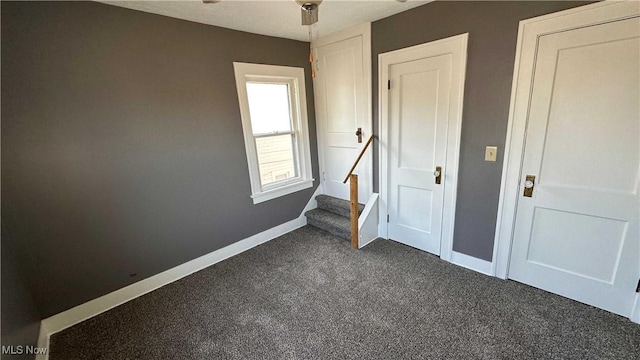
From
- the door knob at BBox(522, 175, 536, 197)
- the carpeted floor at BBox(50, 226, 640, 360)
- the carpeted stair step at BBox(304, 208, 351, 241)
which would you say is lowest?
the carpeted floor at BBox(50, 226, 640, 360)

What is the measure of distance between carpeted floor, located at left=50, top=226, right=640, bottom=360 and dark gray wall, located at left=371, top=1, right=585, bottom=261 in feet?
1.76

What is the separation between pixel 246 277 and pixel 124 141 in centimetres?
156

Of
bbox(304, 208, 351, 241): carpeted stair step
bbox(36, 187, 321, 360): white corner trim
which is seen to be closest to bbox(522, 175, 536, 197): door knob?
bbox(304, 208, 351, 241): carpeted stair step

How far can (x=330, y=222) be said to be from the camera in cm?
319

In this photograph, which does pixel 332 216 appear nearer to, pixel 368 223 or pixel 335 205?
pixel 335 205

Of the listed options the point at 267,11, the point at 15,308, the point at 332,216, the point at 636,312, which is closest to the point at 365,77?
the point at 267,11

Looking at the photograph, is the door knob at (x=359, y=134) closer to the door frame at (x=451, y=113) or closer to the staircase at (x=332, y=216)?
the door frame at (x=451, y=113)

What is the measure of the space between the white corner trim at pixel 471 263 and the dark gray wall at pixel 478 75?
45 millimetres

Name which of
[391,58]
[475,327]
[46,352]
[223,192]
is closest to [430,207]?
[475,327]

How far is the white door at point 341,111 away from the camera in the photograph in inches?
110

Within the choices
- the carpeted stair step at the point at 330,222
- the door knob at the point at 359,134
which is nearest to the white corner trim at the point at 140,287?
the carpeted stair step at the point at 330,222

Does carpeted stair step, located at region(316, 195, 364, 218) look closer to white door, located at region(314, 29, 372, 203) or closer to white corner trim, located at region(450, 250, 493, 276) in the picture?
white door, located at region(314, 29, 372, 203)

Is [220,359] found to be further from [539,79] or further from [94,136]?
[539,79]

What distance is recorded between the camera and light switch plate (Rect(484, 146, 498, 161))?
2.05 metres
